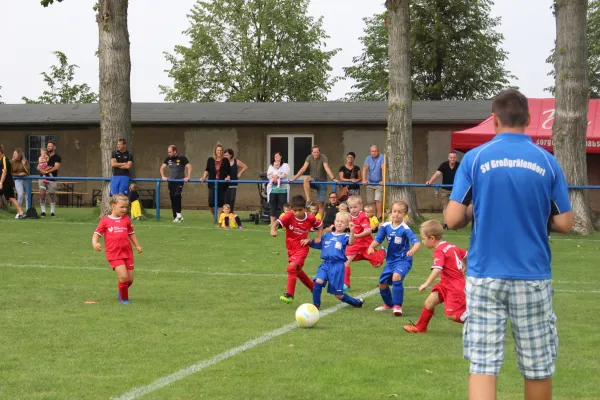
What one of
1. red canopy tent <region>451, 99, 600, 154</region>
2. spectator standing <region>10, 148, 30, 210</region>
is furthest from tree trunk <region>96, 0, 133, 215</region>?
red canopy tent <region>451, 99, 600, 154</region>

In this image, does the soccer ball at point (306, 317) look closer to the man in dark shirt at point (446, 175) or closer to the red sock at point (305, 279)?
the red sock at point (305, 279)

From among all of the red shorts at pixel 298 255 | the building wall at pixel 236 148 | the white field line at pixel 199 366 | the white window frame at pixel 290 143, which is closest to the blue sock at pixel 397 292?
the red shorts at pixel 298 255

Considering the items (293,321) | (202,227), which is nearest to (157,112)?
(202,227)

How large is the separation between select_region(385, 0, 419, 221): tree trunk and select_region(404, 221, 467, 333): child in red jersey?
14.5 m

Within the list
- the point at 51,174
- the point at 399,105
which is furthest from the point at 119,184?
the point at 399,105

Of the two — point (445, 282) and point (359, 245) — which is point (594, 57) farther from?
point (445, 282)

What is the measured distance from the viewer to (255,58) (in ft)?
216

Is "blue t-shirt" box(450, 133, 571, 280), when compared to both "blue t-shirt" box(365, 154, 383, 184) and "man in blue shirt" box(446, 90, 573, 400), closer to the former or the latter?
"man in blue shirt" box(446, 90, 573, 400)

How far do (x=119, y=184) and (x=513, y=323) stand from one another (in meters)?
19.4

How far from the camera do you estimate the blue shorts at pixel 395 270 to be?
1073cm

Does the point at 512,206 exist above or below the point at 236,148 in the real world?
below

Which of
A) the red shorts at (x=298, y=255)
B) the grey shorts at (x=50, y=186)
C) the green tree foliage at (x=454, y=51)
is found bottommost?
the red shorts at (x=298, y=255)

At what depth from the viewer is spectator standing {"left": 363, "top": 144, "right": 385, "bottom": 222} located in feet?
78.8

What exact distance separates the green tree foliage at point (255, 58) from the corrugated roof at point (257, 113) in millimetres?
27707
